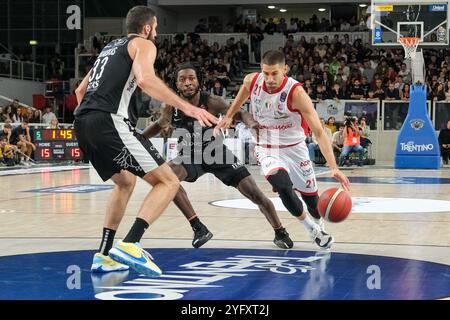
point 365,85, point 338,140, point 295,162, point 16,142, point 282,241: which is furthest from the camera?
point 365,85

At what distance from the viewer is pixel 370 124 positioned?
23859 millimetres

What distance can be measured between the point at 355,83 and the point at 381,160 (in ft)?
8.74

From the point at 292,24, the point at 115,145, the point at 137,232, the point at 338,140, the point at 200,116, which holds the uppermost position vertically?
the point at 292,24

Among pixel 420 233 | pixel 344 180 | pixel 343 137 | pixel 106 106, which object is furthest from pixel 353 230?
pixel 343 137

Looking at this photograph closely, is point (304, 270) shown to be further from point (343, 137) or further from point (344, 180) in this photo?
point (343, 137)

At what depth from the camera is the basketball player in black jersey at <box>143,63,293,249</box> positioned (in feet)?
23.7

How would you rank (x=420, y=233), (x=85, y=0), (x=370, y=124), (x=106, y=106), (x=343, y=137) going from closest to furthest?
(x=106, y=106), (x=420, y=233), (x=343, y=137), (x=370, y=124), (x=85, y=0)

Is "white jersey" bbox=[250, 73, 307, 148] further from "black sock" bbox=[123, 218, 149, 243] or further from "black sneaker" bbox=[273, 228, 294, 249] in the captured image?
"black sock" bbox=[123, 218, 149, 243]

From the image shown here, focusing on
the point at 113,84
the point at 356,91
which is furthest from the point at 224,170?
the point at 356,91

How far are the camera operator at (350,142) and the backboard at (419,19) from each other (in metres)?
2.49

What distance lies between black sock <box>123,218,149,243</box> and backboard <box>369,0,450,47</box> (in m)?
16.5

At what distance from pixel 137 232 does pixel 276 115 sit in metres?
2.14

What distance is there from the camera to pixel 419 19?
2119cm

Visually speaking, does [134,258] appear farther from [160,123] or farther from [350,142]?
[350,142]
